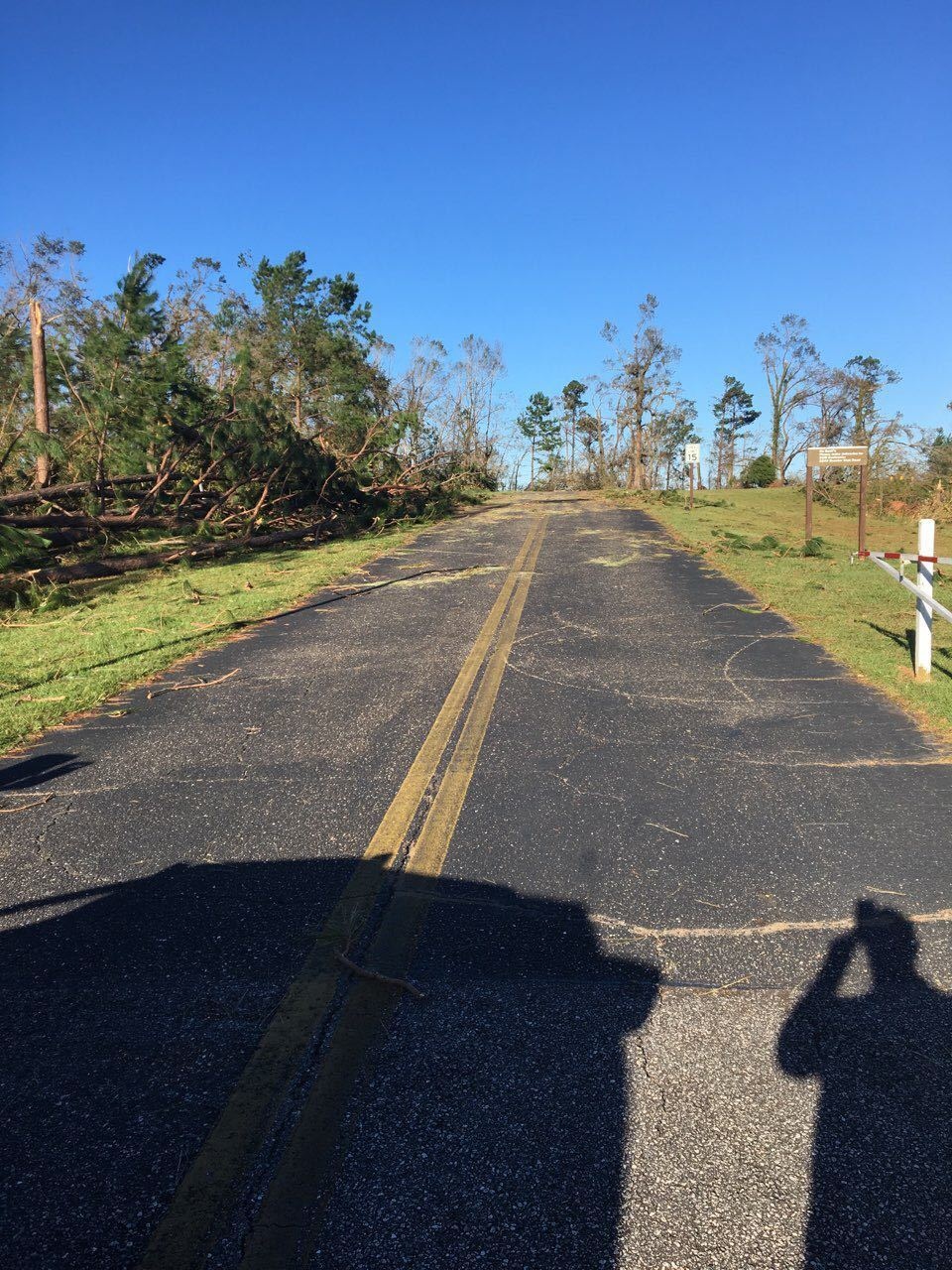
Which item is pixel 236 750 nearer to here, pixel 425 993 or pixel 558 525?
pixel 425 993

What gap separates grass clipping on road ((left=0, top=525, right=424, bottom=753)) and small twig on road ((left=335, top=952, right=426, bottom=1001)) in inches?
148

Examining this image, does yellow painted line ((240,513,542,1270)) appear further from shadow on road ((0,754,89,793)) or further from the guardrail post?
the guardrail post

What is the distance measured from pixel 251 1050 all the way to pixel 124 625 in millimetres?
7687

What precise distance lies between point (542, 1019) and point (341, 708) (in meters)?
3.90

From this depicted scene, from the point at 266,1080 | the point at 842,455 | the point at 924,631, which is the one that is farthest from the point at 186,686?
the point at 842,455

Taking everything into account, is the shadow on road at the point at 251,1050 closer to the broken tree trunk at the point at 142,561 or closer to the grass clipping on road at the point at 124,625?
the grass clipping on road at the point at 124,625

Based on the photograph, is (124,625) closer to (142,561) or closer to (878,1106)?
(142,561)

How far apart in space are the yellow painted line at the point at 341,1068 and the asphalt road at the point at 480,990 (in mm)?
10

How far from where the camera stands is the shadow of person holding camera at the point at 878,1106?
1938 mm

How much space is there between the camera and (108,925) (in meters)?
3.37

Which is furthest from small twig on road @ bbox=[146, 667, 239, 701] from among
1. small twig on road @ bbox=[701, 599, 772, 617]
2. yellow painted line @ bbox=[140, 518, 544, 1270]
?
small twig on road @ bbox=[701, 599, 772, 617]

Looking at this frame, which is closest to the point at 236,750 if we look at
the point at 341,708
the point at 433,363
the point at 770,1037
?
the point at 341,708

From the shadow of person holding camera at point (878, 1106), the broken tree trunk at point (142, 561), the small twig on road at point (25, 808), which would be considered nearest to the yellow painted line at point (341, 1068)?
the shadow of person holding camera at point (878, 1106)

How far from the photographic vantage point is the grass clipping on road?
6793 mm
